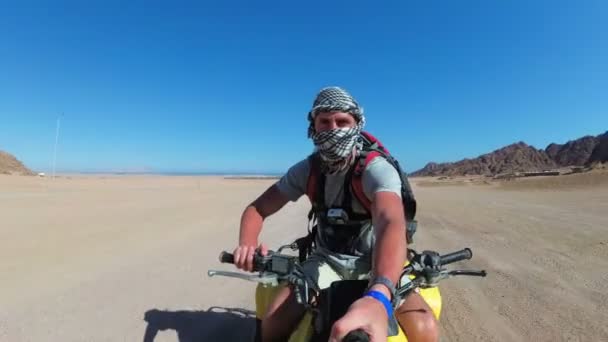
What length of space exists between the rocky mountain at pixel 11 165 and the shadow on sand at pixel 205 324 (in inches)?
1854

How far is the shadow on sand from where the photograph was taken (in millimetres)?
3521

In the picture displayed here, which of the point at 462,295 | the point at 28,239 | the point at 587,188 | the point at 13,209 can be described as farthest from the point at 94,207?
the point at 587,188

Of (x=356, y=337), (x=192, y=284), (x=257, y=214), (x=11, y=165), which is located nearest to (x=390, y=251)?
(x=356, y=337)

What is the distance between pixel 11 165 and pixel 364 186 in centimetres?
5359

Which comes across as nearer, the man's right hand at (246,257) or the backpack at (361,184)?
the man's right hand at (246,257)

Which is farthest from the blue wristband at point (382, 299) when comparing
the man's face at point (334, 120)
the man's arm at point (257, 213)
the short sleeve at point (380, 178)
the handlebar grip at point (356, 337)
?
the man's arm at point (257, 213)

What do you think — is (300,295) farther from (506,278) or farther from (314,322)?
(506,278)

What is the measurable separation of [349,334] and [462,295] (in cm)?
405

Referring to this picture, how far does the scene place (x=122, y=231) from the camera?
8.67 m

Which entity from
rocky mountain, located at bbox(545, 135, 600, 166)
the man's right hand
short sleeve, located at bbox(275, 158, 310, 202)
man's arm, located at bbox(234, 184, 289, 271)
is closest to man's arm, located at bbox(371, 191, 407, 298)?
the man's right hand

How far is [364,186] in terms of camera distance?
2.25m

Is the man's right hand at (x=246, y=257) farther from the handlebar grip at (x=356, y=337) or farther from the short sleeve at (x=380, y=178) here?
the handlebar grip at (x=356, y=337)

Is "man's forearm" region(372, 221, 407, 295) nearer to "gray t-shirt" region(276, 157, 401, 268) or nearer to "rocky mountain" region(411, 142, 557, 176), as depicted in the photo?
"gray t-shirt" region(276, 157, 401, 268)

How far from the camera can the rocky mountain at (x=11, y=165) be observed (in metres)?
41.9
